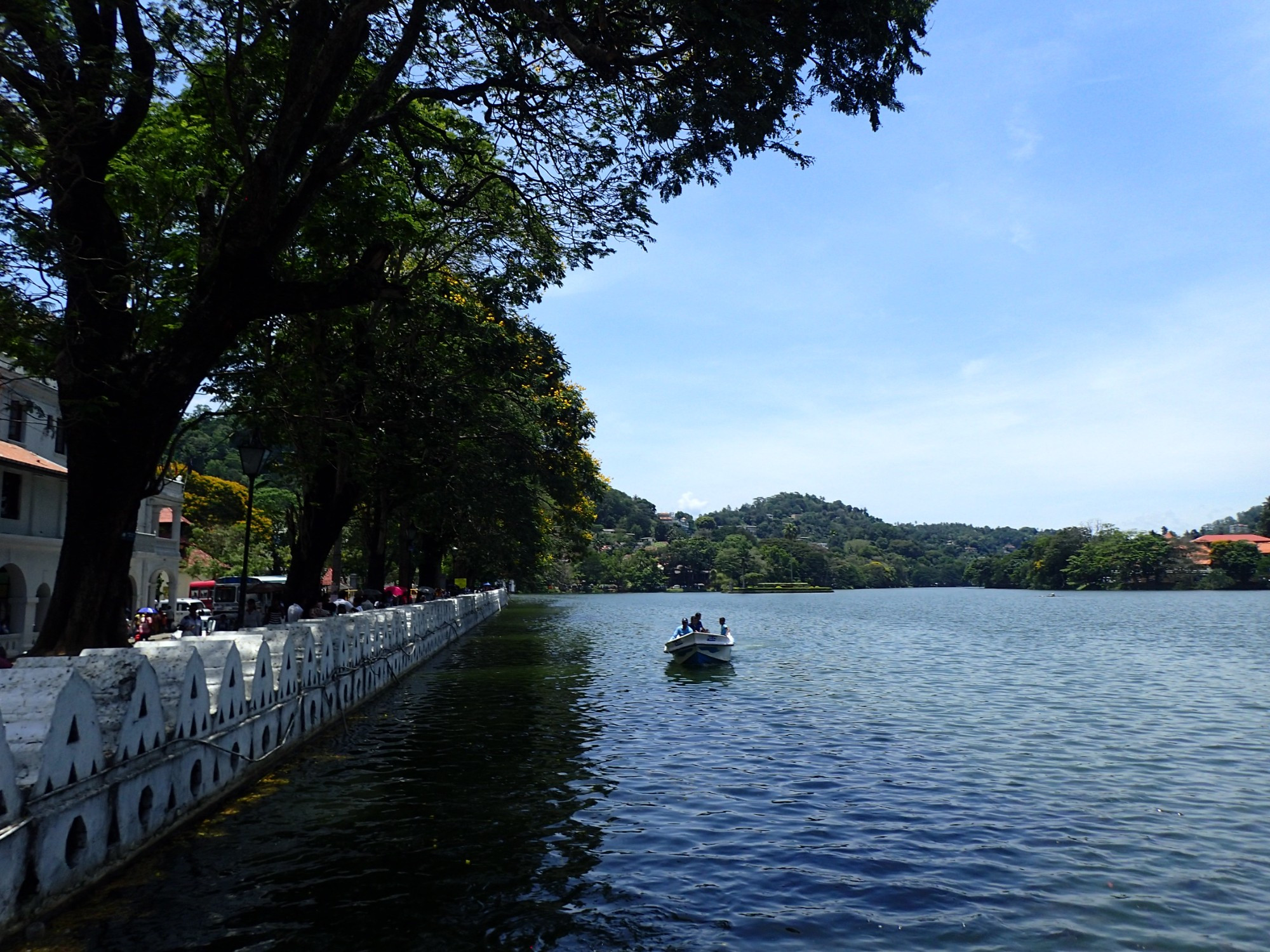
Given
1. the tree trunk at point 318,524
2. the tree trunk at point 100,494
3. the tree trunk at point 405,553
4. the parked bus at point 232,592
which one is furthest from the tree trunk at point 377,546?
the tree trunk at point 100,494

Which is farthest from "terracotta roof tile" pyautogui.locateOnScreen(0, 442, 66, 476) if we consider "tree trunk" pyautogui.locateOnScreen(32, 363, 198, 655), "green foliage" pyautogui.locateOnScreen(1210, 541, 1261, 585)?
"green foliage" pyautogui.locateOnScreen(1210, 541, 1261, 585)

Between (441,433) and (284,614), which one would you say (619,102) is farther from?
(284,614)

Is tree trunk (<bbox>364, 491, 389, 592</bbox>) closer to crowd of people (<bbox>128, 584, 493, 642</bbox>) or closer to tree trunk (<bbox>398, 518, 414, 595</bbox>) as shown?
crowd of people (<bbox>128, 584, 493, 642</bbox>)

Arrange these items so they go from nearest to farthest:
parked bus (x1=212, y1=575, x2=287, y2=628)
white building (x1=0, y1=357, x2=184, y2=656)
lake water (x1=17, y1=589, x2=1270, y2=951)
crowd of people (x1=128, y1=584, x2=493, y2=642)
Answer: lake water (x1=17, y1=589, x2=1270, y2=951), crowd of people (x1=128, y1=584, x2=493, y2=642), white building (x1=0, y1=357, x2=184, y2=656), parked bus (x1=212, y1=575, x2=287, y2=628)

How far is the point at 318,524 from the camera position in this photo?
942 inches

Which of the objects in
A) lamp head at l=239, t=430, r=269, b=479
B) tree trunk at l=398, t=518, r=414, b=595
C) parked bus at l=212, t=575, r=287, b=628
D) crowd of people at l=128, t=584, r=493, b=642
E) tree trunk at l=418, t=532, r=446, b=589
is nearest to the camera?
lamp head at l=239, t=430, r=269, b=479

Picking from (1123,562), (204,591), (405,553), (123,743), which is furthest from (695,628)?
(1123,562)

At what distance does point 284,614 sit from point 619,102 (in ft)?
56.1

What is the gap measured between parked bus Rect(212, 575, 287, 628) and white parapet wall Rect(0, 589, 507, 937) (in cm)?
2075

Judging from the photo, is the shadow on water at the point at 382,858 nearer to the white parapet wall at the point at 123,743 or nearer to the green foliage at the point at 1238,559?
the white parapet wall at the point at 123,743

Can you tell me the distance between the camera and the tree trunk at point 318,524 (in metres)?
23.9

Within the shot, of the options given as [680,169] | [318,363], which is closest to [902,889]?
[680,169]

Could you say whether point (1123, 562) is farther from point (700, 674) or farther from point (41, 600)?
point (41, 600)

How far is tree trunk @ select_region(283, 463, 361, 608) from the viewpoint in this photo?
→ 2389cm
